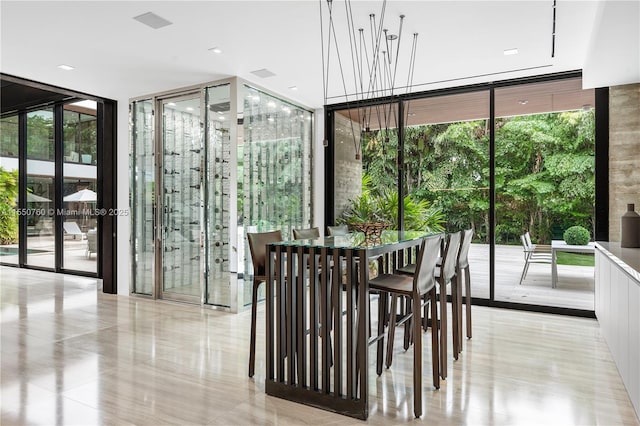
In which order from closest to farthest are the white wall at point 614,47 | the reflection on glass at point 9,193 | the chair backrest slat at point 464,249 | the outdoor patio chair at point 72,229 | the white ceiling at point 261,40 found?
1. the white wall at point 614,47
2. the white ceiling at point 261,40
3. the chair backrest slat at point 464,249
4. the outdoor patio chair at point 72,229
5. the reflection on glass at point 9,193

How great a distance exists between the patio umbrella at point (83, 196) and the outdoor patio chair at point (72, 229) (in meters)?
0.40

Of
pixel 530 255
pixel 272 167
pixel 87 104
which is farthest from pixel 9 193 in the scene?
pixel 530 255

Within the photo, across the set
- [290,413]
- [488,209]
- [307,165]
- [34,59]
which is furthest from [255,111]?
[290,413]

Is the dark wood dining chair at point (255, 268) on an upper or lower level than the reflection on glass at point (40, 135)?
lower

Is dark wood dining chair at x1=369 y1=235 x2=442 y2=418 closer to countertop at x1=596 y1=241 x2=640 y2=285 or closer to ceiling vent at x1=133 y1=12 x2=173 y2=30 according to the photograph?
countertop at x1=596 y1=241 x2=640 y2=285

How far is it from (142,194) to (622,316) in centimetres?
544

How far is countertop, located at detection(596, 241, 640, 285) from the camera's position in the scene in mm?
2555

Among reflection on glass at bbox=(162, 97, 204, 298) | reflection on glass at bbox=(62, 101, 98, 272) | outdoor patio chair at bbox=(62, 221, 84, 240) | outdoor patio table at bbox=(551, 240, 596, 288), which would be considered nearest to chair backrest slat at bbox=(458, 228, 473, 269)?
outdoor patio table at bbox=(551, 240, 596, 288)

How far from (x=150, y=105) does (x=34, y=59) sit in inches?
61.7

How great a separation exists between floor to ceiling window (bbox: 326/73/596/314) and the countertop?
1002 mm

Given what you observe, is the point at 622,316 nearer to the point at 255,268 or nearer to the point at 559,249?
the point at 559,249

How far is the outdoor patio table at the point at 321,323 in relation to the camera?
2453 mm

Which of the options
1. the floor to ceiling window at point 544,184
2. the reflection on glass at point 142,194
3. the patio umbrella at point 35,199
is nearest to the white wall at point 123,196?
the reflection on glass at point 142,194

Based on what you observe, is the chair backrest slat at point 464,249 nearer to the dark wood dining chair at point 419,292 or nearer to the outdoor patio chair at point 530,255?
the dark wood dining chair at point 419,292
